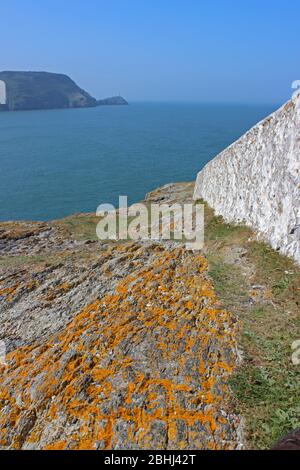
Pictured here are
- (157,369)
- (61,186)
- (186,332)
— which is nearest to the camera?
(157,369)

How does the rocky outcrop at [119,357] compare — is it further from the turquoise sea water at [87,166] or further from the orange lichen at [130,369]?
the turquoise sea water at [87,166]

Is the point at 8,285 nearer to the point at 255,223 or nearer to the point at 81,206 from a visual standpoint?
the point at 255,223

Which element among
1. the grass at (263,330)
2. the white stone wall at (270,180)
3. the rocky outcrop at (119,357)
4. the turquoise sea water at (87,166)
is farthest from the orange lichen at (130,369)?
the turquoise sea water at (87,166)

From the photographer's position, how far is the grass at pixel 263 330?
6.32 metres

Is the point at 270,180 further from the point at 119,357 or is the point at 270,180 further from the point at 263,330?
the point at 119,357

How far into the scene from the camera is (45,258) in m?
16.2

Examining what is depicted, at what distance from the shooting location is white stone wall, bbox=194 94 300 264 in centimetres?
1170

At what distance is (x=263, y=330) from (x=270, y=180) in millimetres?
6534

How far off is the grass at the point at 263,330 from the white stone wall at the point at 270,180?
0.63m

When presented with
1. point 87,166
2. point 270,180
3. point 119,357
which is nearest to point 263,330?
point 119,357

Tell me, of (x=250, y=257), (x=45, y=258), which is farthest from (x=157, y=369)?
(x=45, y=258)

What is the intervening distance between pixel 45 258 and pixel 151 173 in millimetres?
49239

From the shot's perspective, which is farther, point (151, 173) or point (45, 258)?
point (151, 173)

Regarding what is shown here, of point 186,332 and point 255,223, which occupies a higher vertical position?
point 255,223
